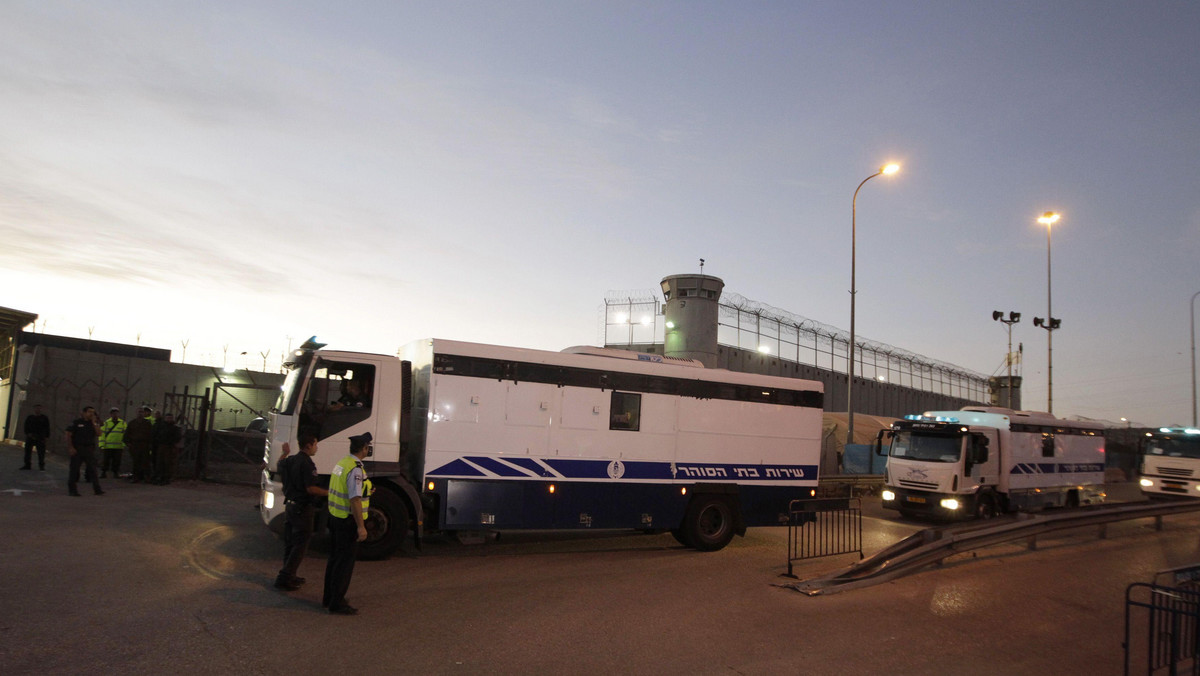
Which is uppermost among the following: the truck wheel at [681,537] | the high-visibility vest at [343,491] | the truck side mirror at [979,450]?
the truck side mirror at [979,450]

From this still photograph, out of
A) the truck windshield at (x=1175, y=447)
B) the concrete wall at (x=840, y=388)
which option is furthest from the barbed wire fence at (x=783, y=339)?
the truck windshield at (x=1175, y=447)

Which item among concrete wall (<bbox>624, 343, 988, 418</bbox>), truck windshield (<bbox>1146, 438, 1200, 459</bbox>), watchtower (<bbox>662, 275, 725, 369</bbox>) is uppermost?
watchtower (<bbox>662, 275, 725, 369</bbox>)

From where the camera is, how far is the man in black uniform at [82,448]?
45.1ft

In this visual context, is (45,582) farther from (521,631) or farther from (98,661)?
(521,631)

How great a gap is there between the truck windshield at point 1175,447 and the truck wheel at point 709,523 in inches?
854

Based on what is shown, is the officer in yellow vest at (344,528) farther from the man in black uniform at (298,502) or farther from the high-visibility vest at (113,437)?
the high-visibility vest at (113,437)

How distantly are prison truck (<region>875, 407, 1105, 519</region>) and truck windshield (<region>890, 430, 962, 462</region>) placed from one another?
2cm

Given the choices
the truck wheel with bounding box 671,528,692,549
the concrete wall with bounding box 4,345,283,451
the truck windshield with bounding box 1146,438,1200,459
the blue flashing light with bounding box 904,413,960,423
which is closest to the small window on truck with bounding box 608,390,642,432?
the truck wheel with bounding box 671,528,692,549

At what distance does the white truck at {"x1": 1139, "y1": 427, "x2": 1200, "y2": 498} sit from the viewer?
965 inches

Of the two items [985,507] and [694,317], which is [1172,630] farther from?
[694,317]

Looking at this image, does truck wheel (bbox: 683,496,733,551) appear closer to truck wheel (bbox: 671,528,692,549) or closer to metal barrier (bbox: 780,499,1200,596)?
truck wheel (bbox: 671,528,692,549)

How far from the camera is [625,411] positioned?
37.3 ft

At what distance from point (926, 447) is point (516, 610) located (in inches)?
537

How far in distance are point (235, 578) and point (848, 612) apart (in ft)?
22.9
